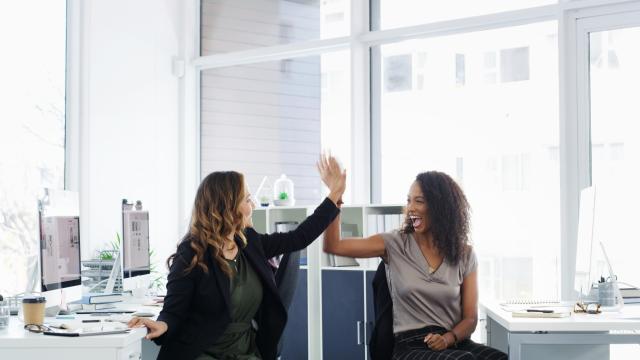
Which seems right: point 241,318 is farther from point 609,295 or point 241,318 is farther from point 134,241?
point 609,295

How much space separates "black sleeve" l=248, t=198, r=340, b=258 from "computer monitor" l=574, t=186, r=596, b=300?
1.02 m

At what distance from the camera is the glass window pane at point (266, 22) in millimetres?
5391

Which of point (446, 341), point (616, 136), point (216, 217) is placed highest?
point (616, 136)

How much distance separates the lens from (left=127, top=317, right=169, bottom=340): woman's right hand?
265 centimetres

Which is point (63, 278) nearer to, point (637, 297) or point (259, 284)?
point (259, 284)

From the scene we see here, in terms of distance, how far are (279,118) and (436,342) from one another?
2.98m

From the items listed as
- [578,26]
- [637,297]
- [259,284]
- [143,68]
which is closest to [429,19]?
[578,26]

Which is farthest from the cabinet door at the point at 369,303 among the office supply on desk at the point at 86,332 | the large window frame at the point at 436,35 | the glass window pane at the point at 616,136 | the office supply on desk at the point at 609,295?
the office supply on desk at the point at 86,332

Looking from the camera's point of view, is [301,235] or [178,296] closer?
[178,296]

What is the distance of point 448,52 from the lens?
498cm

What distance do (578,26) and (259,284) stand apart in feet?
9.13

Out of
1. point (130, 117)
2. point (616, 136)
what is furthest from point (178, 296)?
point (616, 136)

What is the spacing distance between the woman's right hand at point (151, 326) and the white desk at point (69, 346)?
0.04m

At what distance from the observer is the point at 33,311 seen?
281cm
